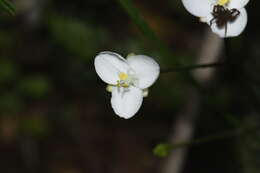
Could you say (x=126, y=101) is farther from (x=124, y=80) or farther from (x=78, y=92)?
(x=78, y=92)

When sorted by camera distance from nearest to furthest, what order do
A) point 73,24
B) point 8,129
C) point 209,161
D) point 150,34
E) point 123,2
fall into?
point 123,2 → point 150,34 → point 209,161 → point 73,24 → point 8,129

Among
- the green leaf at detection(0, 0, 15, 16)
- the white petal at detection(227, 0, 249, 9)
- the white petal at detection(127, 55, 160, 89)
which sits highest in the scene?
the white petal at detection(227, 0, 249, 9)

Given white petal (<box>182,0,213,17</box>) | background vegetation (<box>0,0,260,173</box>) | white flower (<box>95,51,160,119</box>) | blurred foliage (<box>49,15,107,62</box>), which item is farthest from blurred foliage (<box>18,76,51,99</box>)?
white petal (<box>182,0,213,17</box>)

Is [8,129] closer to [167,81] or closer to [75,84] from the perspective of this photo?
[75,84]

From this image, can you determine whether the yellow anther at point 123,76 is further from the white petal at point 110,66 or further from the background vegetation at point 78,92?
the background vegetation at point 78,92

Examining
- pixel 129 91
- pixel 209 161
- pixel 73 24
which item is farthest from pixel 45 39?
pixel 129 91

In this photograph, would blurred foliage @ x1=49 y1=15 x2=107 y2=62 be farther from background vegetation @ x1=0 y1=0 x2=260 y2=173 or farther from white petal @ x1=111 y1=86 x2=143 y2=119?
white petal @ x1=111 y1=86 x2=143 y2=119
